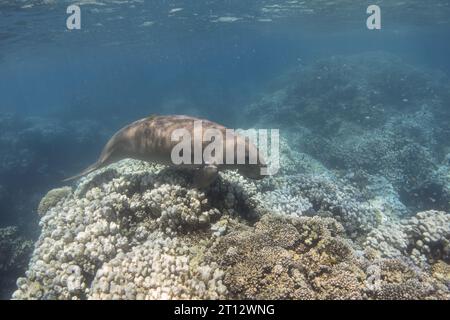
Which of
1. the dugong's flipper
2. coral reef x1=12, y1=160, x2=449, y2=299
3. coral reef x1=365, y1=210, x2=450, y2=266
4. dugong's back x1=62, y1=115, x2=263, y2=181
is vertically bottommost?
coral reef x1=365, y1=210, x2=450, y2=266

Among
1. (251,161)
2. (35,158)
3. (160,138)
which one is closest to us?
(251,161)

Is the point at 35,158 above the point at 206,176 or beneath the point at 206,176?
beneath

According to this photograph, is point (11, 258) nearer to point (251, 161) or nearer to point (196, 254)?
point (196, 254)

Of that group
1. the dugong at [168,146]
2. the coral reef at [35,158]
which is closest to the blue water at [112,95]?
the coral reef at [35,158]

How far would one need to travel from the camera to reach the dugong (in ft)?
20.9

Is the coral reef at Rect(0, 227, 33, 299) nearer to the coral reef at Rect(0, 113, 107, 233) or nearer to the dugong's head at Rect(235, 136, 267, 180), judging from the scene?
the coral reef at Rect(0, 113, 107, 233)

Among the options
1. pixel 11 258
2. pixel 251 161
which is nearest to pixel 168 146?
pixel 251 161

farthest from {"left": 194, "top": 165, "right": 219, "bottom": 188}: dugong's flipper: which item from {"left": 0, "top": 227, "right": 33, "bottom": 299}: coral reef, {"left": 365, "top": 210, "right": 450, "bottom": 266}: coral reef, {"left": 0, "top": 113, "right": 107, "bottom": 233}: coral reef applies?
{"left": 0, "top": 113, "right": 107, "bottom": 233}: coral reef

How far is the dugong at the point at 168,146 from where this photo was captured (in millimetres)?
6371

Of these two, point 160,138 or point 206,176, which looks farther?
point 160,138

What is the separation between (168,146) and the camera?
6.97m

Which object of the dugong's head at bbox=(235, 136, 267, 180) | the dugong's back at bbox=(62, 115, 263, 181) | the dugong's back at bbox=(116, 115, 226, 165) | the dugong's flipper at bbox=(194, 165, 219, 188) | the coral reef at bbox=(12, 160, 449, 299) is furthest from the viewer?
the dugong's back at bbox=(116, 115, 226, 165)

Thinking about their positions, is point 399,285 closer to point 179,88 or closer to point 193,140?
point 193,140

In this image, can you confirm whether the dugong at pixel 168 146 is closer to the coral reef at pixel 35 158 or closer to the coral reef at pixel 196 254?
the coral reef at pixel 196 254
